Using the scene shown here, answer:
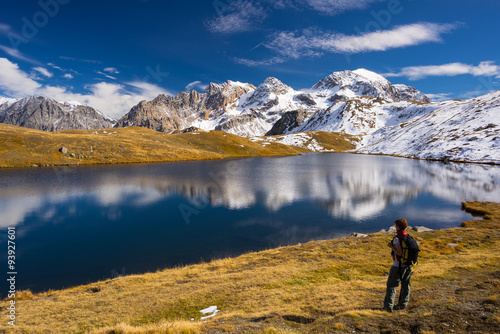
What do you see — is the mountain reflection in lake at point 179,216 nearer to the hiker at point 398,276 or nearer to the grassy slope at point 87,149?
the hiker at point 398,276

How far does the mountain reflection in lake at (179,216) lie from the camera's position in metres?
24.3

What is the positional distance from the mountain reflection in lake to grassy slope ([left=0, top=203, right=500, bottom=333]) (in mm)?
4794

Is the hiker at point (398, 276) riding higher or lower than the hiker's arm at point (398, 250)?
lower

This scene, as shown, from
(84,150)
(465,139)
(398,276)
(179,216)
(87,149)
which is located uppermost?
(465,139)

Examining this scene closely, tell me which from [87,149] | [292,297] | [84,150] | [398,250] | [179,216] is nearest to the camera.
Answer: [398,250]

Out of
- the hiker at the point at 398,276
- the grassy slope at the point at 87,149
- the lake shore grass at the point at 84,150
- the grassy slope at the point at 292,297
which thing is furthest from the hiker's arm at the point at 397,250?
the grassy slope at the point at 87,149

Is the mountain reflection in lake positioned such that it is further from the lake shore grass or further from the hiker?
the lake shore grass

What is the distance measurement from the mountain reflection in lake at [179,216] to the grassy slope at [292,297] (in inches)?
189

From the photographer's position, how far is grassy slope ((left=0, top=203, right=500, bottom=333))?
10047 mm

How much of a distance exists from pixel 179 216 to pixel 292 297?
1054 inches

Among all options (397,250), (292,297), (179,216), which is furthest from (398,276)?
(179,216)

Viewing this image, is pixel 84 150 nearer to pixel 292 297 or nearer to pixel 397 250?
pixel 292 297

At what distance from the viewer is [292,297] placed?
567 inches

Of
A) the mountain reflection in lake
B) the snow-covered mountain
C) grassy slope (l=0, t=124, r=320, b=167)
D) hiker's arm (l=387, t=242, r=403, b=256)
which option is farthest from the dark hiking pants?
the snow-covered mountain
